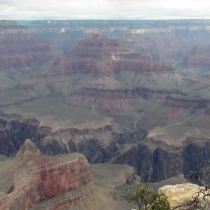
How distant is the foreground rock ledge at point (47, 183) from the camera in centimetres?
4953

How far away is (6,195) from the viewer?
156 feet

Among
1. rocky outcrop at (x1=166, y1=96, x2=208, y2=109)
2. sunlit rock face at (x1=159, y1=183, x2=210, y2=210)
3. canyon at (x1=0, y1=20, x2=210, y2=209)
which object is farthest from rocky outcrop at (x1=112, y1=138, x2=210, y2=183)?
sunlit rock face at (x1=159, y1=183, x2=210, y2=210)

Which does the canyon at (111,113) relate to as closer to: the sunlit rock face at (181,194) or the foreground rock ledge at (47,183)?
the foreground rock ledge at (47,183)

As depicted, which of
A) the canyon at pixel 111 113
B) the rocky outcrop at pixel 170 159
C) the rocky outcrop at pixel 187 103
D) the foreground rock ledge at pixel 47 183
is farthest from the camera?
the rocky outcrop at pixel 187 103

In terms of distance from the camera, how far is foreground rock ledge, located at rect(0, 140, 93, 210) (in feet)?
163

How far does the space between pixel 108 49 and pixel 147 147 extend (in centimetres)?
7981

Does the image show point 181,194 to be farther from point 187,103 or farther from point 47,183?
point 187,103

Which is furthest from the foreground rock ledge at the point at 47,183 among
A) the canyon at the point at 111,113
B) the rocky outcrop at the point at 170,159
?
Result: the rocky outcrop at the point at 170,159

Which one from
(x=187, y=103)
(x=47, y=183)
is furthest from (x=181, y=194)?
(x=187, y=103)

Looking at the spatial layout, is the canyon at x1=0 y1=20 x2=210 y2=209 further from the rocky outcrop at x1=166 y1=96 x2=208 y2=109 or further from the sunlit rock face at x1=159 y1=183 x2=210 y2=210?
the sunlit rock face at x1=159 y1=183 x2=210 y2=210

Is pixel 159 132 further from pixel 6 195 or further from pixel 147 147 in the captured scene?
pixel 6 195

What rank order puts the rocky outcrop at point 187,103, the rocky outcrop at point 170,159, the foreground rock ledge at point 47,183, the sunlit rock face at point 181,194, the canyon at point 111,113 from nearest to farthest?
the sunlit rock face at point 181,194 → the foreground rock ledge at point 47,183 → the rocky outcrop at point 170,159 → the canyon at point 111,113 → the rocky outcrop at point 187,103

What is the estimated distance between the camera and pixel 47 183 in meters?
53.2

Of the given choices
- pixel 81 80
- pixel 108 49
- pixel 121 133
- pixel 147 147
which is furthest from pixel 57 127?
pixel 108 49
